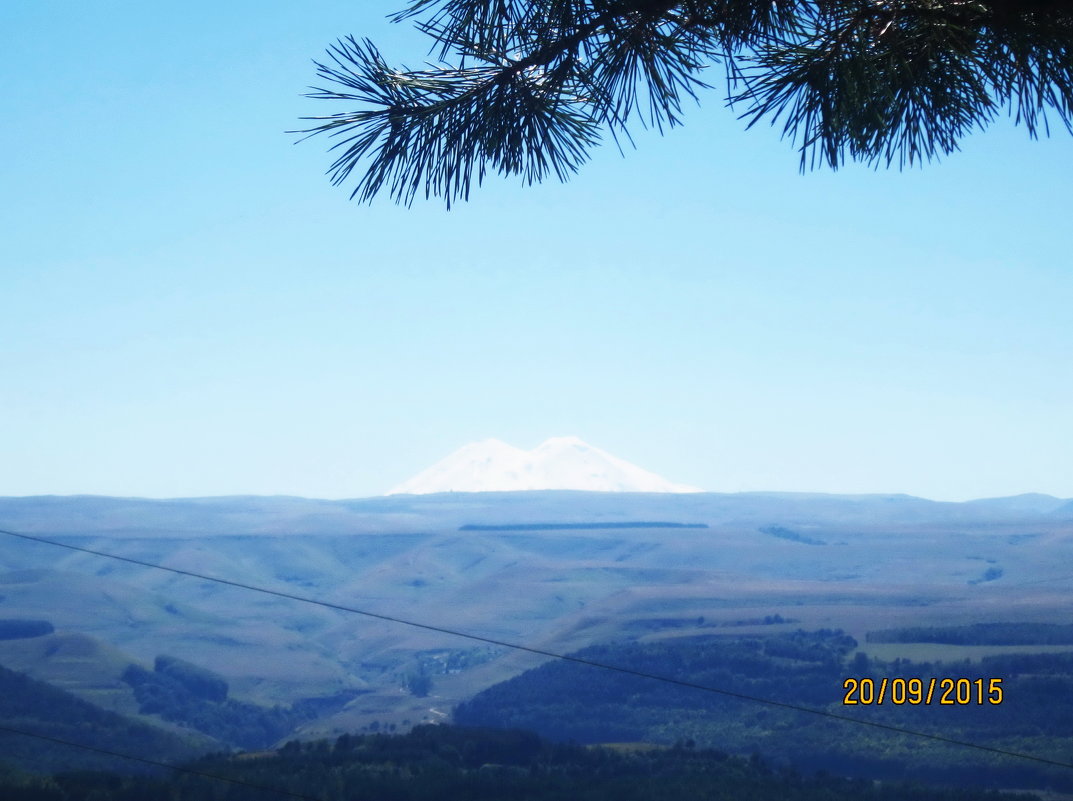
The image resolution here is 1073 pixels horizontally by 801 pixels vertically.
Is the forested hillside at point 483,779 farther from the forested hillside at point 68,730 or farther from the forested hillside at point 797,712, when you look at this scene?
the forested hillside at point 68,730

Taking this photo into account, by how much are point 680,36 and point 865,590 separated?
4319 inches

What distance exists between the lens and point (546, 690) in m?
66.6

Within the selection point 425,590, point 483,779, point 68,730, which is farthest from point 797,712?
point 425,590

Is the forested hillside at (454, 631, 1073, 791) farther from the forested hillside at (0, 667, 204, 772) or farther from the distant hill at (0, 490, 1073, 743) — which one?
the forested hillside at (0, 667, 204, 772)

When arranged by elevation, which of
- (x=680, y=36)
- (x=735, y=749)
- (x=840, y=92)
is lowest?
(x=735, y=749)

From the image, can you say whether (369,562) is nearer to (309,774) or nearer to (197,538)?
(197,538)

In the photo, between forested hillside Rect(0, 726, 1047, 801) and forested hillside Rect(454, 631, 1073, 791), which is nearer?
forested hillside Rect(0, 726, 1047, 801)

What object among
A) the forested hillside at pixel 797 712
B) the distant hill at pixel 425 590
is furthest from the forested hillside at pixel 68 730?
the forested hillside at pixel 797 712

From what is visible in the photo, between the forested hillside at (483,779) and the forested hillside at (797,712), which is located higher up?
the forested hillside at (483,779)

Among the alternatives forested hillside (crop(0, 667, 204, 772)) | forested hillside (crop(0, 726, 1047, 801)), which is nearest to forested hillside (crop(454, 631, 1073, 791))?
forested hillside (crop(0, 726, 1047, 801))

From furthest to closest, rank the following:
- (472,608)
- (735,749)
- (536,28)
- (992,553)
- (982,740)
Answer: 1. (992,553)
2. (472,608)
3. (735,749)
4. (982,740)
5. (536,28)

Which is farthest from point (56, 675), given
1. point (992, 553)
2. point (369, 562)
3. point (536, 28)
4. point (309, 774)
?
point (992, 553)

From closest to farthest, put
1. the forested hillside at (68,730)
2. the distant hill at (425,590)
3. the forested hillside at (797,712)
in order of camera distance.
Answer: the forested hillside at (797,712), the forested hillside at (68,730), the distant hill at (425,590)

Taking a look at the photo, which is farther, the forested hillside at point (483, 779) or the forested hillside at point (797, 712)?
the forested hillside at point (797, 712)
